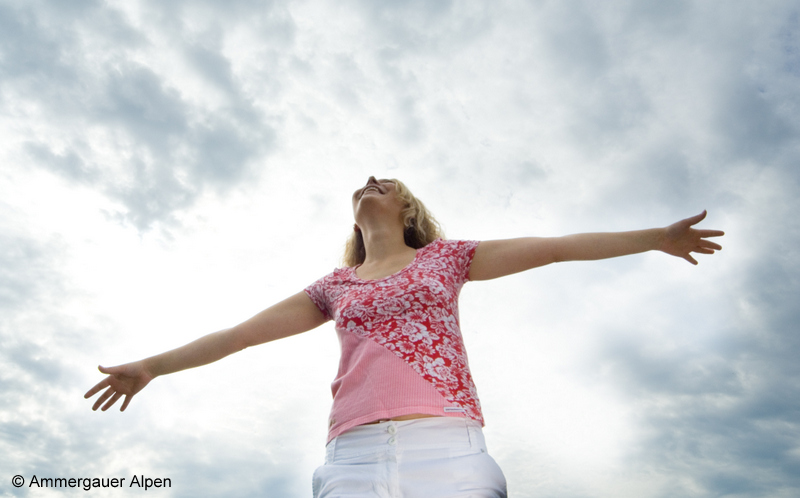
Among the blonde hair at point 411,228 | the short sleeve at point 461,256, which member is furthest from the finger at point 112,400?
the short sleeve at point 461,256

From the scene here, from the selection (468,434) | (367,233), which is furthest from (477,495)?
(367,233)

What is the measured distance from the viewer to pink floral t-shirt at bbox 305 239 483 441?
2703mm

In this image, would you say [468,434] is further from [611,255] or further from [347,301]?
[611,255]

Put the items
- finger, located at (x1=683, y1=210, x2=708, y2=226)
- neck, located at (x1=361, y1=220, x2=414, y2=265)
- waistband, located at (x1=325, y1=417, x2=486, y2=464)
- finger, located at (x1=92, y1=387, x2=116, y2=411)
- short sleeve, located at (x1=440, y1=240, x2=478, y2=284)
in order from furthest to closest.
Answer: neck, located at (x1=361, y1=220, x2=414, y2=265), finger, located at (x1=92, y1=387, x2=116, y2=411), short sleeve, located at (x1=440, y1=240, x2=478, y2=284), finger, located at (x1=683, y1=210, x2=708, y2=226), waistband, located at (x1=325, y1=417, x2=486, y2=464)

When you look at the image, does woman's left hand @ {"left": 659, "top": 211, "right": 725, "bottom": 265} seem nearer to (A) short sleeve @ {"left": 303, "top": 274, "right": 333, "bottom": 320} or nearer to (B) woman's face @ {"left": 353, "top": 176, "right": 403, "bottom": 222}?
(B) woman's face @ {"left": 353, "top": 176, "right": 403, "bottom": 222}

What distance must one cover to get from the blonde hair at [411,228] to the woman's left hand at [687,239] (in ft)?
5.82

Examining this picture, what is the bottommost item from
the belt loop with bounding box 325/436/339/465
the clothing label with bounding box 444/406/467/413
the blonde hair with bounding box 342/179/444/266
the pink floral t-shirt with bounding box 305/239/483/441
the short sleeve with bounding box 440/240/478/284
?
the belt loop with bounding box 325/436/339/465

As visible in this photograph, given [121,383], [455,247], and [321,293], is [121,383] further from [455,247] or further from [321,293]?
[455,247]

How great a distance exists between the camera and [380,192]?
441cm

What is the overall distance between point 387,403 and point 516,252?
50.7 inches

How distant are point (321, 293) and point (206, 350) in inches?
32.9

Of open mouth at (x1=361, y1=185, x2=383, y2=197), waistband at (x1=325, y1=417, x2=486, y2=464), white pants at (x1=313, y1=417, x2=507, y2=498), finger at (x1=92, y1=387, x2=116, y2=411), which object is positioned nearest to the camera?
white pants at (x1=313, y1=417, x2=507, y2=498)

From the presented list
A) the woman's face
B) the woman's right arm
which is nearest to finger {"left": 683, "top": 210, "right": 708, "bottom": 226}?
the woman's face

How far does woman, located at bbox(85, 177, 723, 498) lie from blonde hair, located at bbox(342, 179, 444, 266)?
0.06 feet
